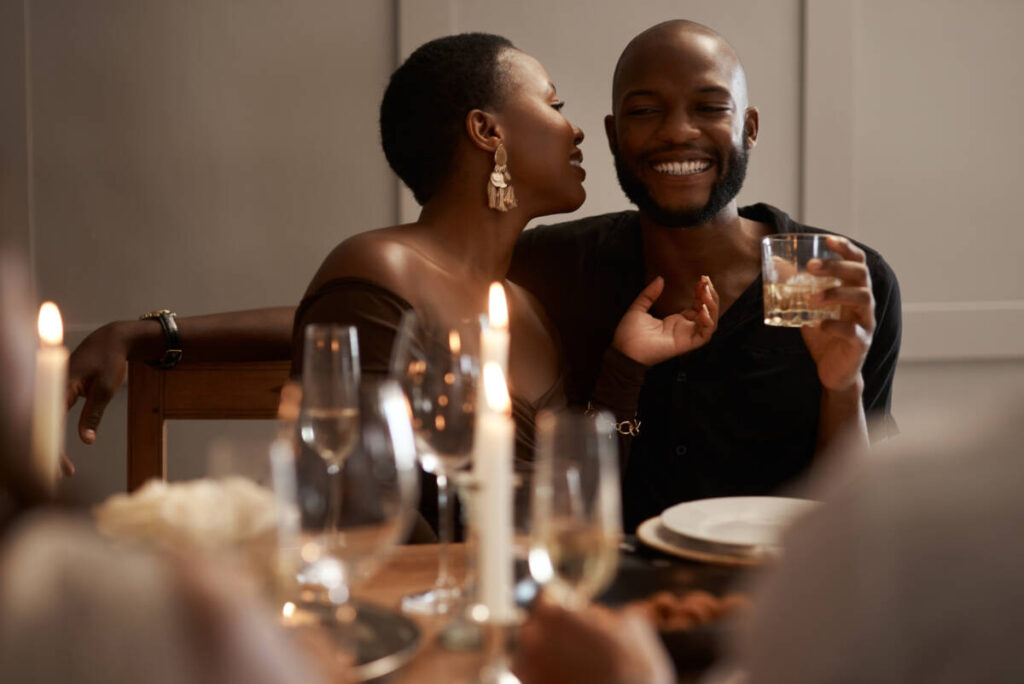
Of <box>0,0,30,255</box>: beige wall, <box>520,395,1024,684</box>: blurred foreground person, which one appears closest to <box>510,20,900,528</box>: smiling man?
<box>520,395,1024,684</box>: blurred foreground person

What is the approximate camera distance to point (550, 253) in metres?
Answer: 2.41

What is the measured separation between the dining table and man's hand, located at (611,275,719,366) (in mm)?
817

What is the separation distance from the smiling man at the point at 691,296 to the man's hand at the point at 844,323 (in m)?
0.06

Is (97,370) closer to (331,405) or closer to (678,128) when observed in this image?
(331,405)

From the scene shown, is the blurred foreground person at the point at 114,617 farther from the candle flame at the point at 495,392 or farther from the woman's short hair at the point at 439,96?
the woman's short hair at the point at 439,96

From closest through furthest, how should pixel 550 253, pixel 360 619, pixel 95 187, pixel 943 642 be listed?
pixel 943 642 → pixel 360 619 → pixel 550 253 → pixel 95 187

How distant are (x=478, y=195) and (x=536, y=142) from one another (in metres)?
0.15

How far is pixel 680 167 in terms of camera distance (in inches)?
91.2

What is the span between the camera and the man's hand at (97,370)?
69.0 inches

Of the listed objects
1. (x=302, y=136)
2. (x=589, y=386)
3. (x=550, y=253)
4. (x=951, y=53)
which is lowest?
(x=589, y=386)

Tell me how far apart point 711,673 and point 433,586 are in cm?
38

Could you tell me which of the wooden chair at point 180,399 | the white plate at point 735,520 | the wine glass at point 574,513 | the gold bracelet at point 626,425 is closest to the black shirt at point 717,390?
the gold bracelet at point 626,425

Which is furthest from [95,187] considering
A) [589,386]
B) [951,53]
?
[951,53]

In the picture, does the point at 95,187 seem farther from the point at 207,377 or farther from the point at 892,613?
the point at 892,613
